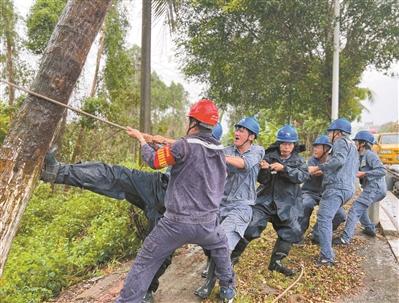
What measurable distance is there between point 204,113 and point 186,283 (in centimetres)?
217

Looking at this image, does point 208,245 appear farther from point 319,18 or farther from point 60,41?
point 319,18

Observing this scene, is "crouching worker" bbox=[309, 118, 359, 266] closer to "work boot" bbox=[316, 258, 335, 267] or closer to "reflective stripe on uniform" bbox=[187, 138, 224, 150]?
"work boot" bbox=[316, 258, 335, 267]

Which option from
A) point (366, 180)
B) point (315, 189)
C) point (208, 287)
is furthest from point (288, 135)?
point (366, 180)

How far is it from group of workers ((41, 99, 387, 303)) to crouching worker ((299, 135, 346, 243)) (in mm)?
15

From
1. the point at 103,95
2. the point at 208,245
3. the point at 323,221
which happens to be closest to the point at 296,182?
the point at 323,221

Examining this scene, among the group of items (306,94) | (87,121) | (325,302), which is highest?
(306,94)

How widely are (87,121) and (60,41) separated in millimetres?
8751

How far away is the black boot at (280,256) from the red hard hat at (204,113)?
6.78 ft

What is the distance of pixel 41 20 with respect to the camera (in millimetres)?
11469

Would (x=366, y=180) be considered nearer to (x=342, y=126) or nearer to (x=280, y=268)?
(x=342, y=126)

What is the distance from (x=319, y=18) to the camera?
1030 centimetres

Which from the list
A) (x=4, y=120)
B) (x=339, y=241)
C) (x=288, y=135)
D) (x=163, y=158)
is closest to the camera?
(x=163, y=158)

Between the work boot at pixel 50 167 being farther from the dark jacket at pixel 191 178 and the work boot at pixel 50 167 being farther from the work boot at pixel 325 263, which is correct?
the work boot at pixel 325 263

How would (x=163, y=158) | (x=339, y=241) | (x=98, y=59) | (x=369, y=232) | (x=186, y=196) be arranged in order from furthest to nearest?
1. (x=98, y=59)
2. (x=369, y=232)
3. (x=339, y=241)
4. (x=186, y=196)
5. (x=163, y=158)
